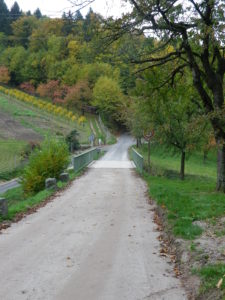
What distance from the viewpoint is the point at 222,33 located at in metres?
11.0

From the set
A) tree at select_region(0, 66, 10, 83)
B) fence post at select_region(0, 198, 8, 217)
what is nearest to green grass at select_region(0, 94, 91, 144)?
tree at select_region(0, 66, 10, 83)

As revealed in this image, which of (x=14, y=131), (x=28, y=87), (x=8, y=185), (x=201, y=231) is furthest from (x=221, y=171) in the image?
(x=28, y=87)

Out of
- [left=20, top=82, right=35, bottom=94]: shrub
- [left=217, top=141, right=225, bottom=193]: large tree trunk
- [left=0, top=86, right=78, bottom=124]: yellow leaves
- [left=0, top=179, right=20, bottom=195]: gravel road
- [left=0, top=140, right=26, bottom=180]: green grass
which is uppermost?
[left=20, top=82, right=35, bottom=94]: shrub

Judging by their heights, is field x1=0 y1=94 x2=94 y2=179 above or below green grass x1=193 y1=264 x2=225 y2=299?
above

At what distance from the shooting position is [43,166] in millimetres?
17234

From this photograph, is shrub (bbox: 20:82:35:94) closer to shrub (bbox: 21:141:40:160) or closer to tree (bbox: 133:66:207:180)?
shrub (bbox: 21:141:40:160)

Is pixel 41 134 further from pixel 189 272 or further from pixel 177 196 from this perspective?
pixel 189 272

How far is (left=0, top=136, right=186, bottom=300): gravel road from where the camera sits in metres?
5.00

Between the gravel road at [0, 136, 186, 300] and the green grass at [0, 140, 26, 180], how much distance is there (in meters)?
23.0

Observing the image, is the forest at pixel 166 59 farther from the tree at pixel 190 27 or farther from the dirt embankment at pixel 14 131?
the dirt embankment at pixel 14 131

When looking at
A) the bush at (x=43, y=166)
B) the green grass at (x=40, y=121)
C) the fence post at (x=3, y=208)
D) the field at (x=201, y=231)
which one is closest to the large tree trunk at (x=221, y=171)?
the field at (x=201, y=231)

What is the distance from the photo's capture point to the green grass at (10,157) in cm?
3397

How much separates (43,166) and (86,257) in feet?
36.4

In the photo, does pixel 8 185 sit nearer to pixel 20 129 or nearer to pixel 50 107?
pixel 20 129
